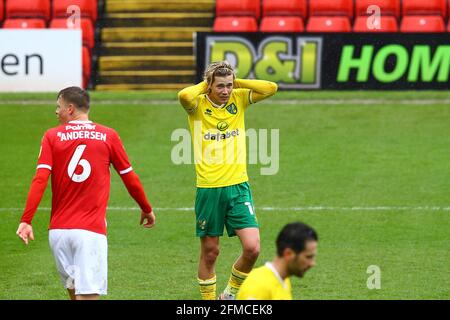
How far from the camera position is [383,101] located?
79.4 ft

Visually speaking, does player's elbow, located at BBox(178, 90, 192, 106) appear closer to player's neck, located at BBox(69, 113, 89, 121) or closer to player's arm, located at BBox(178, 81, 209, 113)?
player's arm, located at BBox(178, 81, 209, 113)

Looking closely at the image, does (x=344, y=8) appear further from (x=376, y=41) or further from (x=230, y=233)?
(x=230, y=233)

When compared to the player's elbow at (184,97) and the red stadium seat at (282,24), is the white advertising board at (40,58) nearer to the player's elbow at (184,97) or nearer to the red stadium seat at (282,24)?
the red stadium seat at (282,24)

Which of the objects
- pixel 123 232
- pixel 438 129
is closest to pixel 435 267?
pixel 123 232

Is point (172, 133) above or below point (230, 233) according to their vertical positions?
below

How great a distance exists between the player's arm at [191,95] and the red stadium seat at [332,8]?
1610 cm

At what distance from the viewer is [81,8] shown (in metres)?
27.0

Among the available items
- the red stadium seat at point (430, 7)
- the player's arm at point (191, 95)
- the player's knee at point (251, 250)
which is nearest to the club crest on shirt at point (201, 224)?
the player's knee at point (251, 250)

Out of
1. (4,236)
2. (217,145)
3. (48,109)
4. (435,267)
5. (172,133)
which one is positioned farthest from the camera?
(48,109)

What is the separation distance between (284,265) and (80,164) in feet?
9.02

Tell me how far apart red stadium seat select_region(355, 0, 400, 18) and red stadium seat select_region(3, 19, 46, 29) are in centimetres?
756

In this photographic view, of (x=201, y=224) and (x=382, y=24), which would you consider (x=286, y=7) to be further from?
(x=201, y=224)

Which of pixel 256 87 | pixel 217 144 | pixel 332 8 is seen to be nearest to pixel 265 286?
pixel 217 144

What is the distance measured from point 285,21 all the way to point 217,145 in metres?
15.7
